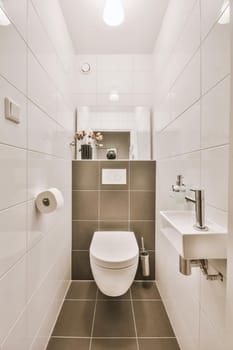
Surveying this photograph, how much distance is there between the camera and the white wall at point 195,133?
71 centimetres

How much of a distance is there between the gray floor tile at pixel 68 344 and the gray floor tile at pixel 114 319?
0.29 feet

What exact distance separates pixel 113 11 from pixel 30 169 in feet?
4.14

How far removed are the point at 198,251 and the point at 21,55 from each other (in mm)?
1124

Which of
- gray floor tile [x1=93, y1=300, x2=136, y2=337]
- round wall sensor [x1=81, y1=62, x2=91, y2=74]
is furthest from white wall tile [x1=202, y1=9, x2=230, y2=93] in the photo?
gray floor tile [x1=93, y1=300, x2=136, y2=337]

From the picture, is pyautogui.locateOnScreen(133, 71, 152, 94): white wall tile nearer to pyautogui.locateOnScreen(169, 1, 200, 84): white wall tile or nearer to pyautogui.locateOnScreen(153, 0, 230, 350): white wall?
pyautogui.locateOnScreen(153, 0, 230, 350): white wall

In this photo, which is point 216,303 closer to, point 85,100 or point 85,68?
point 85,100

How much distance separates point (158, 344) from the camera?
1.18 m

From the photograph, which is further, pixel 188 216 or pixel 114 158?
pixel 114 158

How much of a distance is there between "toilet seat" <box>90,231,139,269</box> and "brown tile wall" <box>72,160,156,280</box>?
4.8 inches

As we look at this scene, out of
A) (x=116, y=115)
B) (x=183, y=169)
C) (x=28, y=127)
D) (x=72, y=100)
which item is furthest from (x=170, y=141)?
(x=72, y=100)

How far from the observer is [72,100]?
1.87 meters

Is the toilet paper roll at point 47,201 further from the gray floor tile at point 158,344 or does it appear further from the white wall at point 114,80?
the white wall at point 114,80

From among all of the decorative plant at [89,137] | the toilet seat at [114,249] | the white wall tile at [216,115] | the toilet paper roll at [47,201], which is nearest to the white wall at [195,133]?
the white wall tile at [216,115]

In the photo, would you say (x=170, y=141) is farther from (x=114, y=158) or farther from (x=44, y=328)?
(x=44, y=328)
